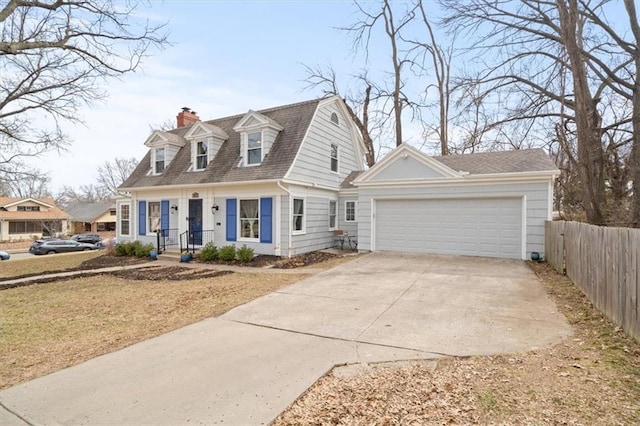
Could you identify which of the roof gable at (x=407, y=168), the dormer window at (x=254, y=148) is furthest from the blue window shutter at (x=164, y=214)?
the roof gable at (x=407, y=168)

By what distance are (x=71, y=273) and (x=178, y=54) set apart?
8.45 metres

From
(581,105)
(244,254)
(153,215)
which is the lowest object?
(244,254)

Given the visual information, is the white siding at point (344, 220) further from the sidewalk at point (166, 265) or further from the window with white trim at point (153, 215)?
the window with white trim at point (153, 215)

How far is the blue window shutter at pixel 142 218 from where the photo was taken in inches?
630

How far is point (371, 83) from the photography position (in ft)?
79.6

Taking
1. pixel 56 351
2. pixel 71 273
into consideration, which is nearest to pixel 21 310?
pixel 56 351

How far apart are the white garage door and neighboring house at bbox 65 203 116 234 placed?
149ft

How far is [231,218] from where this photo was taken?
1359 cm

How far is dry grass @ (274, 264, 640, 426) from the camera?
9.21ft

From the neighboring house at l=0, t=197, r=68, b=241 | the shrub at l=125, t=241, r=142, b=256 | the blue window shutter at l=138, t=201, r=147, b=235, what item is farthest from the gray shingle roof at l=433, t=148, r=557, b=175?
the neighboring house at l=0, t=197, r=68, b=241

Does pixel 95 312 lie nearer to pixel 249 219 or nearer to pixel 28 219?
pixel 249 219

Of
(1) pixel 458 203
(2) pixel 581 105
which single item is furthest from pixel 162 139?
(2) pixel 581 105

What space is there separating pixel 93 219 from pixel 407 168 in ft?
154

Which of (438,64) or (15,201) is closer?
(438,64)
